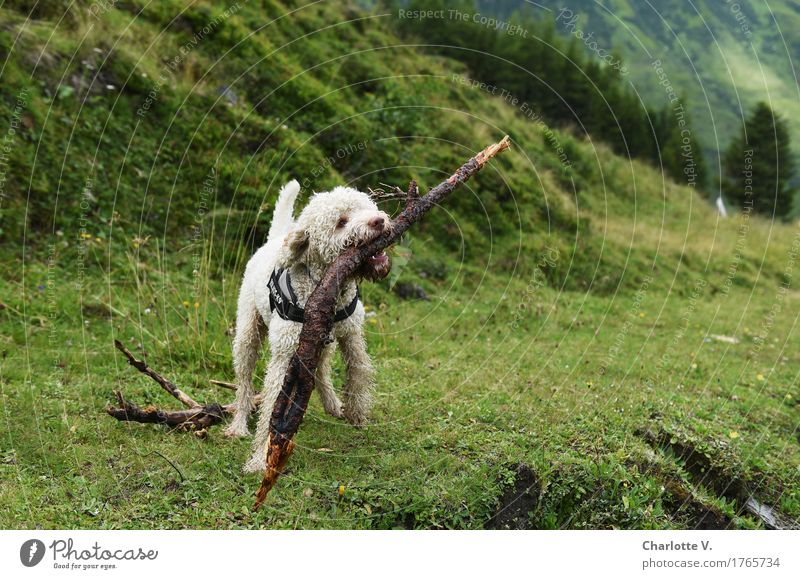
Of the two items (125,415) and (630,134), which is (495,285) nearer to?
(125,415)

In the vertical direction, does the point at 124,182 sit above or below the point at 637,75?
below

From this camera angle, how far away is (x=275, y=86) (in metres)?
12.9

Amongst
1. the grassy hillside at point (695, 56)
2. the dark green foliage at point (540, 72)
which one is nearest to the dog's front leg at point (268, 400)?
the dark green foliage at point (540, 72)

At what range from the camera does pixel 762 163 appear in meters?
33.7

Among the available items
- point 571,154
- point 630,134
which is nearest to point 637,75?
point 630,134

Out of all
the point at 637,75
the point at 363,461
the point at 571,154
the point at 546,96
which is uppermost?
the point at 637,75

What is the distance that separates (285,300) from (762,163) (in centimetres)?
3450

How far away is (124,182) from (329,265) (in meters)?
6.27

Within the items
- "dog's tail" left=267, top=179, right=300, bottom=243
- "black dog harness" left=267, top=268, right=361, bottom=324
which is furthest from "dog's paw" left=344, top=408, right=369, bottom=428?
"dog's tail" left=267, top=179, right=300, bottom=243

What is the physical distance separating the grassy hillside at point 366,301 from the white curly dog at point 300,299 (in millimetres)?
335

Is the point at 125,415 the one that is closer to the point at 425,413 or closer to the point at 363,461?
the point at 363,461

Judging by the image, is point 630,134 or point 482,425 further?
point 630,134
